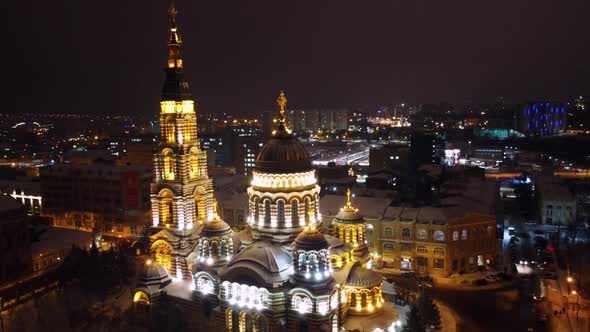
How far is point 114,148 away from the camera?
106000 mm

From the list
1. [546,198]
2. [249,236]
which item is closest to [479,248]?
[546,198]

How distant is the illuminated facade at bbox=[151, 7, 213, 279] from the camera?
31.7m

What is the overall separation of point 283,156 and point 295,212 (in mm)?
3531

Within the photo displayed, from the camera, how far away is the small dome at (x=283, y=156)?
2905cm

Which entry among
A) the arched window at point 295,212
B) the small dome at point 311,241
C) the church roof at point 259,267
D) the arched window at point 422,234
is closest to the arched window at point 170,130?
the arched window at point 295,212

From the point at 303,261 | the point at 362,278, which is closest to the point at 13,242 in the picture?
the point at 303,261

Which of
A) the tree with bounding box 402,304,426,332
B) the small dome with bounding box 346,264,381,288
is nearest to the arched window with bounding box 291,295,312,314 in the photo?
the small dome with bounding box 346,264,381,288

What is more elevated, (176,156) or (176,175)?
(176,156)

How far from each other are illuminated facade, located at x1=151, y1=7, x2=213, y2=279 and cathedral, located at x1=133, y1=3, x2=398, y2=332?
68mm

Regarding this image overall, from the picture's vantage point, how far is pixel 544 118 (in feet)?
422

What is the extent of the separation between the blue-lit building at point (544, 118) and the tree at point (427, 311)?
115156mm

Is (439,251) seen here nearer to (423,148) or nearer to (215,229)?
(215,229)

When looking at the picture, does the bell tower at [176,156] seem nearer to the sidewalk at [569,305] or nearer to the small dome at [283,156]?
the small dome at [283,156]

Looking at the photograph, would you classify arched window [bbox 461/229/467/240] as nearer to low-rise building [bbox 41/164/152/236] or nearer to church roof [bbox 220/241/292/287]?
church roof [bbox 220/241/292/287]
